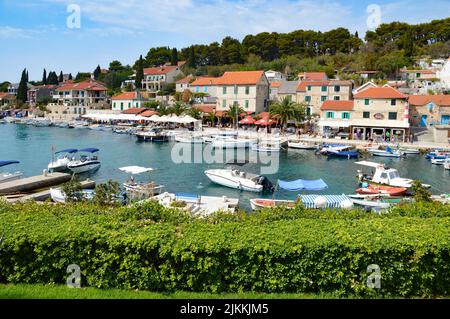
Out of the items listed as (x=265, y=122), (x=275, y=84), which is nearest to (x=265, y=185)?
(x=265, y=122)

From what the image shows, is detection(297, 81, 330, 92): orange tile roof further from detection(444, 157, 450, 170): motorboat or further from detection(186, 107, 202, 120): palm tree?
detection(444, 157, 450, 170): motorboat

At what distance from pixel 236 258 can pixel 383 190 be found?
2042 centimetres

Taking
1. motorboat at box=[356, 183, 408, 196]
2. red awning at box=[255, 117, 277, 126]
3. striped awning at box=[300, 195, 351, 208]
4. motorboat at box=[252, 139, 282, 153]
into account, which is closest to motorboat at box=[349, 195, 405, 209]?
motorboat at box=[356, 183, 408, 196]

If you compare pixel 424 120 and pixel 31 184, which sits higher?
pixel 424 120

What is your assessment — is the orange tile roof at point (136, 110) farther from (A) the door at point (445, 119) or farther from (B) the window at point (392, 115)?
(A) the door at point (445, 119)

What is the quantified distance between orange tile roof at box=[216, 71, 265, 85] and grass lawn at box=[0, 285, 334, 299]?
197 feet

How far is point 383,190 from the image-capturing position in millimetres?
27078

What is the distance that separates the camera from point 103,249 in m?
9.61

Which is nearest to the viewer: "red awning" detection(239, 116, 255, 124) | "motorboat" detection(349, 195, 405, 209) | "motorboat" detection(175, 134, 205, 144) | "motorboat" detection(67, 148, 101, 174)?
"motorboat" detection(349, 195, 405, 209)

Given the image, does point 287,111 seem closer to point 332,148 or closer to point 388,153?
point 332,148

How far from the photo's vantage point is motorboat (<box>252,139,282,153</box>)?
48.6m

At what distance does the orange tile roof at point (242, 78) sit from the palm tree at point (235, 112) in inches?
173
